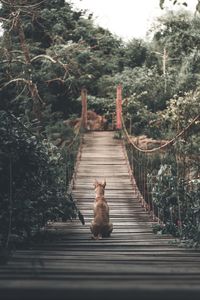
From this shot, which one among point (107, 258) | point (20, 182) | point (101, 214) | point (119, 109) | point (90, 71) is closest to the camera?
point (107, 258)

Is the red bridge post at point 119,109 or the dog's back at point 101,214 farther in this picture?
the red bridge post at point 119,109

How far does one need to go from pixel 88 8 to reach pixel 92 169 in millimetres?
10174

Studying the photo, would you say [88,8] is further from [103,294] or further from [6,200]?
[103,294]

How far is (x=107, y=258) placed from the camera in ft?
9.26

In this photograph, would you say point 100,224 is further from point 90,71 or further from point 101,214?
point 90,71

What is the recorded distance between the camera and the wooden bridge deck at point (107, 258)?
741 millimetres

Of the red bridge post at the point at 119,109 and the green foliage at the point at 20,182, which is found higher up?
the red bridge post at the point at 119,109

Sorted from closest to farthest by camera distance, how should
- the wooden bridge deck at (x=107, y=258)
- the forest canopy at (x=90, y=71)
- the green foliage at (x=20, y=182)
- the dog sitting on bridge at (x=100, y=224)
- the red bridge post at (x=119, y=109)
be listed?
the wooden bridge deck at (x=107, y=258) < the green foliage at (x=20, y=182) < the dog sitting on bridge at (x=100, y=224) < the forest canopy at (x=90, y=71) < the red bridge post at (x=119, y=109)

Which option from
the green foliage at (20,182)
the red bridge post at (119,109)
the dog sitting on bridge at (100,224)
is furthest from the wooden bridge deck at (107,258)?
the red bridge post at (119,109)

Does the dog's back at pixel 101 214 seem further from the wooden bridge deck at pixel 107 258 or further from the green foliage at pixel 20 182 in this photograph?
the green foliage at pixel 20 182

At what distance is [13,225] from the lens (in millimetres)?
3709

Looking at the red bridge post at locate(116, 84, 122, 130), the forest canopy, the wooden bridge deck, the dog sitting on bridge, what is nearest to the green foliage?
the wooden bridge deck

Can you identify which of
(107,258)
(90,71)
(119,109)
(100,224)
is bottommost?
(100,224)

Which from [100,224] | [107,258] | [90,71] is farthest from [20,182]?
[90,71]
